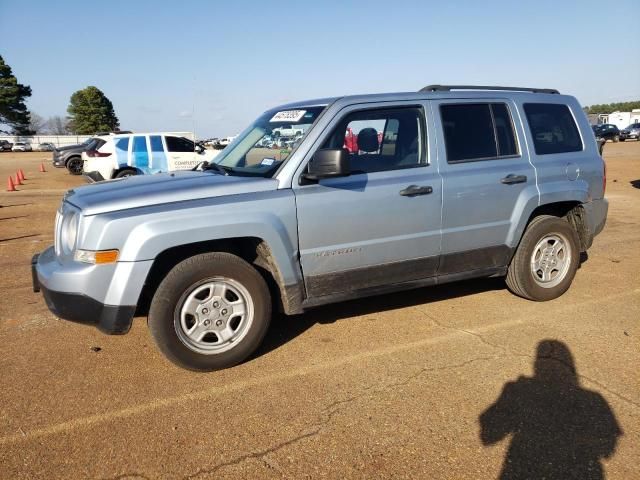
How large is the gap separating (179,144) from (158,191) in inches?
460

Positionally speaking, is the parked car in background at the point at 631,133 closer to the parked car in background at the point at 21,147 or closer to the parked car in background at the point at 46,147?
the parked car in background at the point at 46,147

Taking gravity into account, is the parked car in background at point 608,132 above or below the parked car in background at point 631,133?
above

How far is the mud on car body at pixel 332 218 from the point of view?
3.18 meters

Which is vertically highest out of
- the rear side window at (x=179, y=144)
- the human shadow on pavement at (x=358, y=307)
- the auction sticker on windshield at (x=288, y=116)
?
the auction sticker on windshield at (x=288, y=116)

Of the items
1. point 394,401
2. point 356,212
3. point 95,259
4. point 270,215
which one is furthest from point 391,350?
point 95,259

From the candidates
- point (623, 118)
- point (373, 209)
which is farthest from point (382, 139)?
point (623, 118)

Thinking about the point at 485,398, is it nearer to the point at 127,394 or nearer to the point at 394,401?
the point at 394,401

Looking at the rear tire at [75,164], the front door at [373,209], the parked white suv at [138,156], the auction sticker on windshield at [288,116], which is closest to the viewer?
the front door at [373,209]

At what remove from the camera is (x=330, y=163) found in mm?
3330

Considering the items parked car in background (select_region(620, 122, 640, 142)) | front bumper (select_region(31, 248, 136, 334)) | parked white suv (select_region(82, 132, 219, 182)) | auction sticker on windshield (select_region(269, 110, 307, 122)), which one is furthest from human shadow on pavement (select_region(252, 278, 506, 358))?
parked car in background (select_region(620, 122, 640, 142))

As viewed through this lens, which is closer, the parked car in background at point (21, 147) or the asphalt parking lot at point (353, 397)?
the asphalt parking lot at point (353, 397)

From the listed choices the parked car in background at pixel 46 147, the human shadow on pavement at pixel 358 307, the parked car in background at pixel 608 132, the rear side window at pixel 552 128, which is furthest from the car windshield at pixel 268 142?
the parked car in background at pixel 46 147

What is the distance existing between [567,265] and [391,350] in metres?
2.27

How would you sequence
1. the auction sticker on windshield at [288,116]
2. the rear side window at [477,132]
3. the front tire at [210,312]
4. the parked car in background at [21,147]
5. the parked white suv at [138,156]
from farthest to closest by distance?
the parked car in background at [21,147] < the parked white suv at [138,156] < the rear side window at [477,132] < the auction sticker on windshield at [288,116] < the front tire at [210,312]
